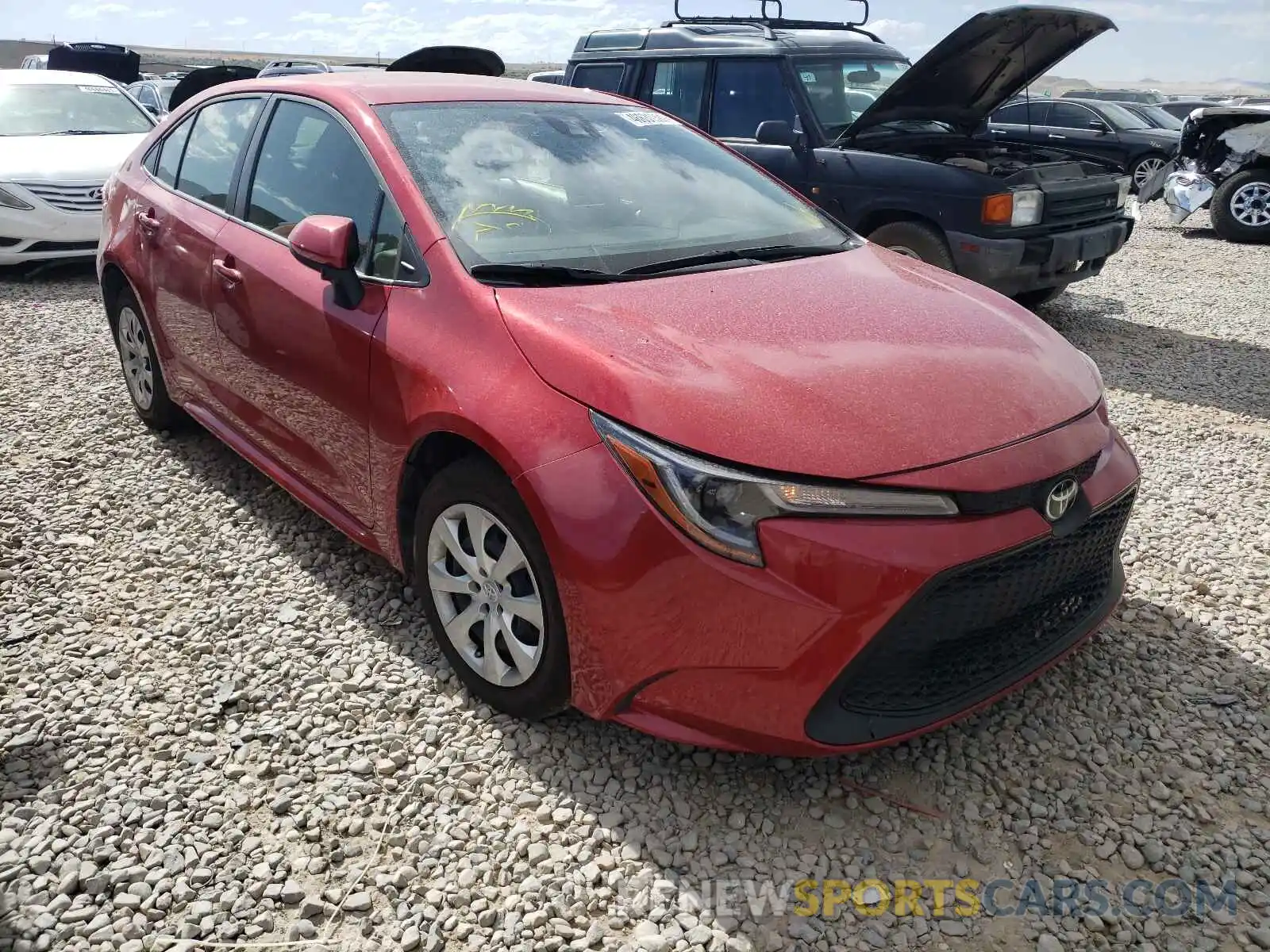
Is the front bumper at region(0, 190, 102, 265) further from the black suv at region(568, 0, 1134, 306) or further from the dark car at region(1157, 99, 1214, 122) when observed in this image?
the dark car at region(1157, 99, 1214, 122)

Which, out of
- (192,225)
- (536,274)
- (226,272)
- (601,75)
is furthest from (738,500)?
(601,75)

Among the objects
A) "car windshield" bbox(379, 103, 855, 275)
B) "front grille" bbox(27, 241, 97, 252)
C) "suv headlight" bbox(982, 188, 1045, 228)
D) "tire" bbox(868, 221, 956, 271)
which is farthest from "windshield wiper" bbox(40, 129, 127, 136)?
"suv headlight" bbox(982, 188, 1045, 228)

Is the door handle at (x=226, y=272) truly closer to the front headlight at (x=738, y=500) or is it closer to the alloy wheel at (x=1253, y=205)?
the front headlight at (x=738, y=500)

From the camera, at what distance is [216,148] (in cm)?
398

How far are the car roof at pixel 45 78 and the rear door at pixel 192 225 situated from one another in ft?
21.1

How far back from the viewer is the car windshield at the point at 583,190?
286 centimetres

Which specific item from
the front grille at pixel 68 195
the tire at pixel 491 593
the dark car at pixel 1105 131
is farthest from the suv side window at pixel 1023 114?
the tire at pixel 491 593

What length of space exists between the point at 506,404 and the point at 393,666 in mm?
1041

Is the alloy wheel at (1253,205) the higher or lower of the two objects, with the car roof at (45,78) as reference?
lower

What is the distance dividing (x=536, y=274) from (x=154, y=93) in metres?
20.6

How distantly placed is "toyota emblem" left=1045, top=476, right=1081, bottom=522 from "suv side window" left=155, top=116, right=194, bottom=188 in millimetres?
3683

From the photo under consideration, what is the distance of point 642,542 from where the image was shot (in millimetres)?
2156

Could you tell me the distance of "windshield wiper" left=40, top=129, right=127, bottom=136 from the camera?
879 cm

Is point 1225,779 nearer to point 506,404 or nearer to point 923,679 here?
point 923,679
